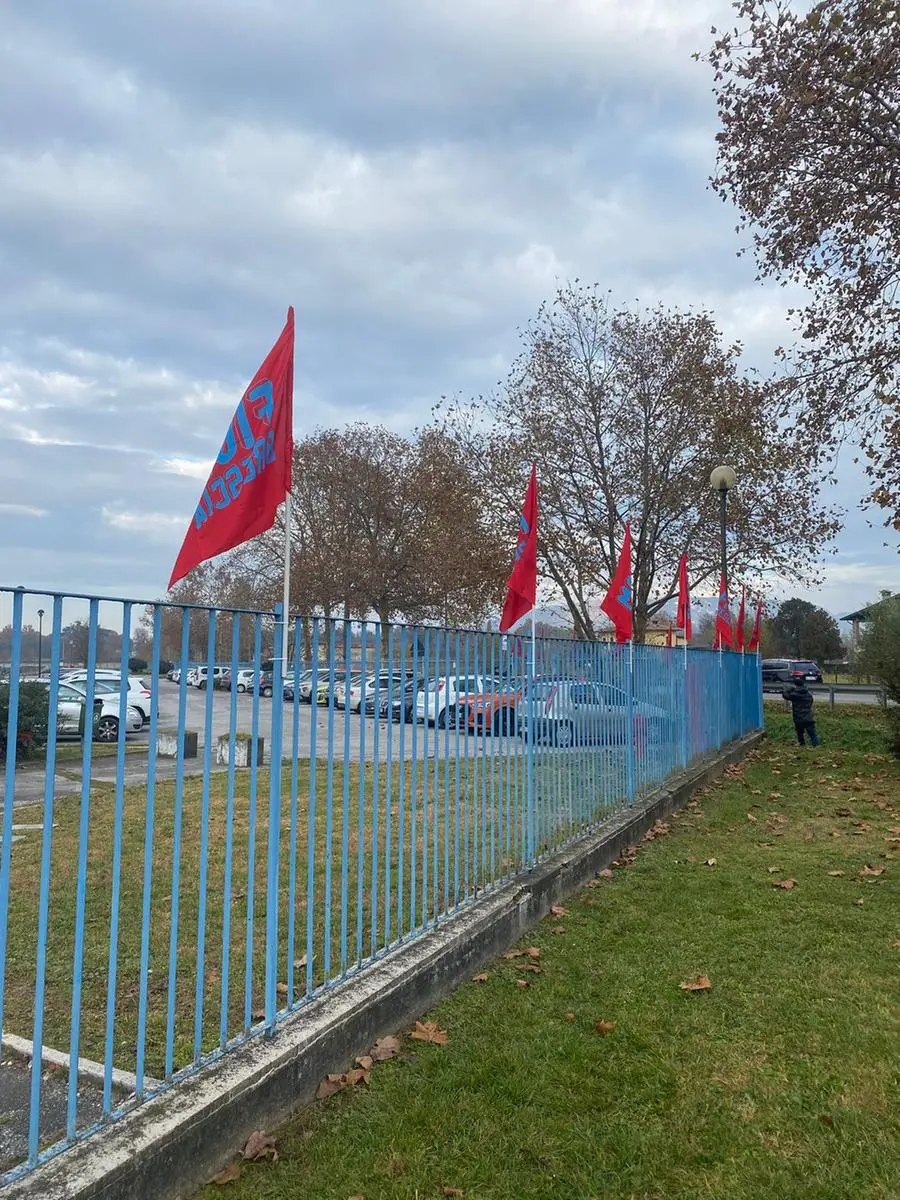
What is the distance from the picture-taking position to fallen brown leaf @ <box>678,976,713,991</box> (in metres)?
4.39

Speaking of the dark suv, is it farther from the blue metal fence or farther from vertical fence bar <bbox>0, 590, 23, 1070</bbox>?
vertical fence bar <bbox>0, 590, 23, 1070</bbox>

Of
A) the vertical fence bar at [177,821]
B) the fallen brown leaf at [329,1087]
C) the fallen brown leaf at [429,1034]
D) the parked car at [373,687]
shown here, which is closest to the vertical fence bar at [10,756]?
the vertical fence bar at [177,821]

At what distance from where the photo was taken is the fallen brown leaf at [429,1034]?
150 inches

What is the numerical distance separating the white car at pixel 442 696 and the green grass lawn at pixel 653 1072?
1472 mm

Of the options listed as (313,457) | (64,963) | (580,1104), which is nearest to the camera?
(580,1104)

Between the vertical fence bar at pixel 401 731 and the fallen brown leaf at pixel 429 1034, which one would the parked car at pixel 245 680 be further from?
the fallen brown leaf at pixel 429 1034

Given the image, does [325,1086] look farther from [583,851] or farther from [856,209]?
[856,209]

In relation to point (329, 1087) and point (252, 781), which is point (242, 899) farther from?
point (252, 781)

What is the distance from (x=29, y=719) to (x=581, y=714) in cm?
498

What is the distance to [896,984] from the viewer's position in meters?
4.44

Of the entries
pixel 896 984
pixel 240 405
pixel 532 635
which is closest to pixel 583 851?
pixel 532 635

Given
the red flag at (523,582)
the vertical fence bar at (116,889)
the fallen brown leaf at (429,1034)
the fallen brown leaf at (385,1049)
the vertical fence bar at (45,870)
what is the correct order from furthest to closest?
the red flag at (523,582), the fallen brown leaf at (429,1034), the fallen brown leaf at (385,1049), the vertical fence bar at (116,889), the vertical fence bar at (45,870)

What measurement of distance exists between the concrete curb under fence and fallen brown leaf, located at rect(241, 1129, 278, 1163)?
34mm

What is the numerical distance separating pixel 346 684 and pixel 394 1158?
1.81 m
